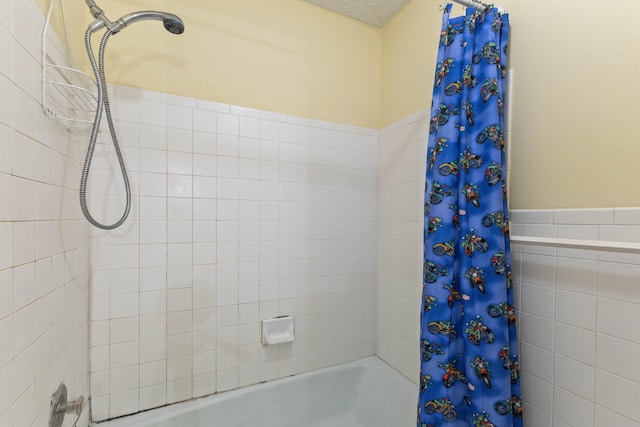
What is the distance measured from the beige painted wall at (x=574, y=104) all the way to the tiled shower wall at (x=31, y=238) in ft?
5.18

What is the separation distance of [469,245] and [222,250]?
1185mm

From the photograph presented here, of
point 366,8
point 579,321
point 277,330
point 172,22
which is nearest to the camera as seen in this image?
point 579,321

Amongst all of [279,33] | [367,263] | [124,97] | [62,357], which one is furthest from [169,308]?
[279,33]

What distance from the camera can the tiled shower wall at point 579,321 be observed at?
2.53 feet

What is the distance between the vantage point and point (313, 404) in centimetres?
163

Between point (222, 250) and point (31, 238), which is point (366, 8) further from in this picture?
point (31, 238)

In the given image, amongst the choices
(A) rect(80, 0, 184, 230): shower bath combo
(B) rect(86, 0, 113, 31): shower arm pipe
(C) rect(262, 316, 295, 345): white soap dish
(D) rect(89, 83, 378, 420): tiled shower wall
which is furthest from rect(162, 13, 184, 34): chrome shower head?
(C) rect(262, 316, 295, 345): white soap dish

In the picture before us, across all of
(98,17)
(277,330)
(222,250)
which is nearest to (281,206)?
(222,250)

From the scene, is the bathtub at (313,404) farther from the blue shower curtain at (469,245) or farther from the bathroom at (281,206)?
the blue shower curtain at (469,245)

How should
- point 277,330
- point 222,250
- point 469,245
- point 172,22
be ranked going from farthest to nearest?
point 277,330
point 222,250
point 172,22
point 469,245

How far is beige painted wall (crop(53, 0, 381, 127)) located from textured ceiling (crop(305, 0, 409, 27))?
0.04 meters

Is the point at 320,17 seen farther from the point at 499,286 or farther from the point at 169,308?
the point at 169,308

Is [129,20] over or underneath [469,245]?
over

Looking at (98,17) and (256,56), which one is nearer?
(98,17)
